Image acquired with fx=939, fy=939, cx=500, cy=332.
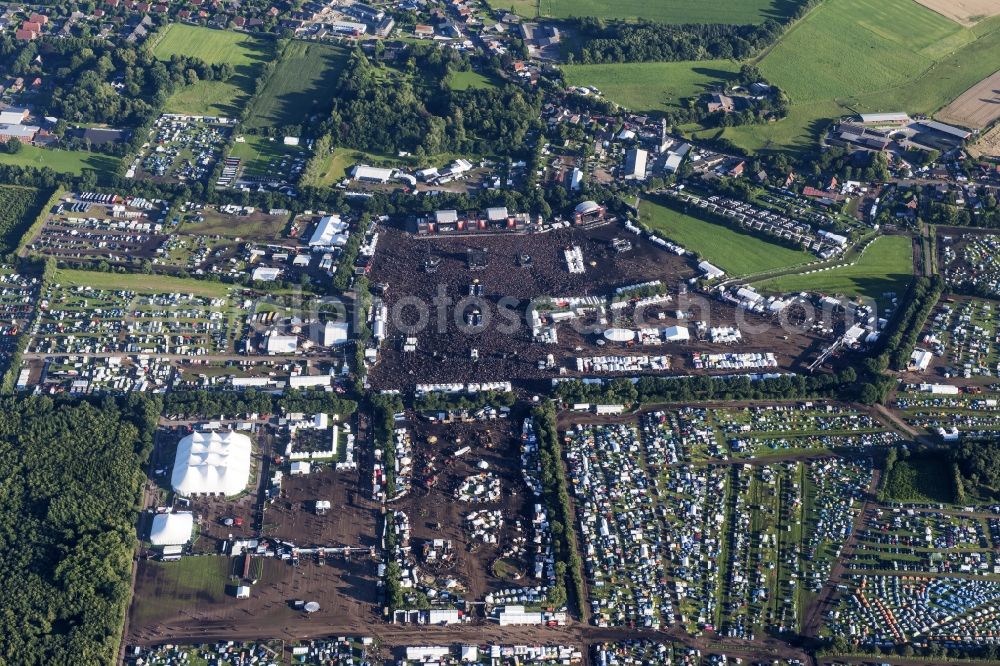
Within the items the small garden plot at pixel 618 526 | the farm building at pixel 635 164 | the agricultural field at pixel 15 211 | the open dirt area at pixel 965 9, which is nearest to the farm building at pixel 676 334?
the small garden plot at pixel 618 526

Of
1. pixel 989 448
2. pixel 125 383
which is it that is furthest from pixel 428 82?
pixel 989 448

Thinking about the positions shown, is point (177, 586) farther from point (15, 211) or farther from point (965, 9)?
point (965, 9)

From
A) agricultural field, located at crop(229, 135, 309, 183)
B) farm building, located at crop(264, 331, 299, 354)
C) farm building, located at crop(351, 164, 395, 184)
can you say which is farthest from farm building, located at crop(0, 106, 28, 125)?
farm building, located at crop(264, 331, 299, 354)

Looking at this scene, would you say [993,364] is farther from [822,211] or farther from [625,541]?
[625,541]

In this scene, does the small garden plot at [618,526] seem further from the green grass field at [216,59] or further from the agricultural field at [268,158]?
the green grass field at [216,59]

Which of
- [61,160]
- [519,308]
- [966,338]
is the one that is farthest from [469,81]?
[966,338]

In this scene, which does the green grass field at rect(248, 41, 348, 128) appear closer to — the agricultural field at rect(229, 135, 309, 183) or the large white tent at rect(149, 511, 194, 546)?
the agricultural field at rect(229, 135, 309, 183)
